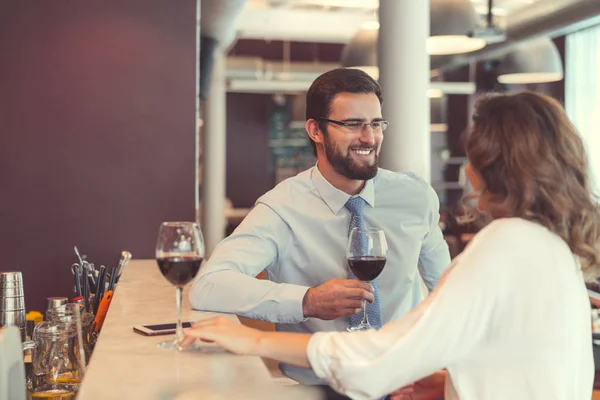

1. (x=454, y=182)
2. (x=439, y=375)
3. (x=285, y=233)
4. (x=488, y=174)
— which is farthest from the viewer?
(x=454, y=182)

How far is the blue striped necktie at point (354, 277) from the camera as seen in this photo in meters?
2.07

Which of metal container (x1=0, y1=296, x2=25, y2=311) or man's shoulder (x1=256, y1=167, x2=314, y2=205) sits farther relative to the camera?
man's shoulder (x1=256, y1=167, x2=314, y2=205)

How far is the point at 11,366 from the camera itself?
1588 millimetres

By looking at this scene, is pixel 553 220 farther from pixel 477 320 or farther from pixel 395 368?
pixel 395 368

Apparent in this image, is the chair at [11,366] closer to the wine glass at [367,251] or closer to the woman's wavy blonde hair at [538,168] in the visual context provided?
the wine glass at [367,251]

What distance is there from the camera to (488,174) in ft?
4.48

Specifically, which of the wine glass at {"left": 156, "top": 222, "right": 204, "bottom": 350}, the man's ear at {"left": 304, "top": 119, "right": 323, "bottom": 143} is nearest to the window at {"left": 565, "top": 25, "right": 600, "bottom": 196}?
the man's ear at {"left": 304, "top": 119, "right": 323, "bottom": 143}

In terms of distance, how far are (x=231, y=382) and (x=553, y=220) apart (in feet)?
2.12

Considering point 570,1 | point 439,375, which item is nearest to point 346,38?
point 570,1

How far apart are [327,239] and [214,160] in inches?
317

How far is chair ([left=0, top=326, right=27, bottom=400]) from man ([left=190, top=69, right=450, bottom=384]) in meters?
0.60

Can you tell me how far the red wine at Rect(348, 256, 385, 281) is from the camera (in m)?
1.76

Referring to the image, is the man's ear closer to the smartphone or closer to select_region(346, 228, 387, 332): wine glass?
select_region(346, 228, 387, 332): wine glass

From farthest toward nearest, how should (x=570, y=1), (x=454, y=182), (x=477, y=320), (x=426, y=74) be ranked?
(x=454, y=182) → (x=570, y=1) → (x=426, y=74) → (x=477, y=320)
